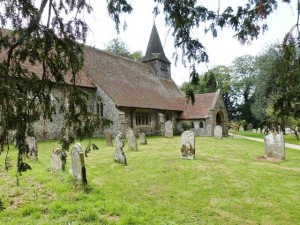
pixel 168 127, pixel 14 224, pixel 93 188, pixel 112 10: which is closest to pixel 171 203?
pixel 93 188

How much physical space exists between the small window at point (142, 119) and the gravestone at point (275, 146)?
12.9 metres

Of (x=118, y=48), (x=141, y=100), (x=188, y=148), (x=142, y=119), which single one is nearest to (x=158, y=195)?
(x=188, y=148)

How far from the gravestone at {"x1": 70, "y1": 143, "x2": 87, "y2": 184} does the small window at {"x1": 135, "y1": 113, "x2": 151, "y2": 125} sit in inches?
606

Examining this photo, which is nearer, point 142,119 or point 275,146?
point 275,146

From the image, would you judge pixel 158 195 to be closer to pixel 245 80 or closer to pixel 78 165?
pixel 78 165

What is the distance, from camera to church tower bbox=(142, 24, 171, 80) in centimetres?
3056

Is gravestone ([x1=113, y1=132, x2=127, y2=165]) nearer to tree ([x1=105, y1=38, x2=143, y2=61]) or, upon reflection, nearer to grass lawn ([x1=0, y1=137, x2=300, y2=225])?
grass lawn ([x1=0, y1=137, x2=300, y2=225])

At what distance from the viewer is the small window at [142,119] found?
882 inches

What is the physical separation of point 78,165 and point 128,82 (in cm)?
1727

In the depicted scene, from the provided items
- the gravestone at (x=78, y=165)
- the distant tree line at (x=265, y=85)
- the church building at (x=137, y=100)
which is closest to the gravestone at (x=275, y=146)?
the distant tree line at (x=265, y=85)

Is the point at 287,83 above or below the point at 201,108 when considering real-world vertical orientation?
below

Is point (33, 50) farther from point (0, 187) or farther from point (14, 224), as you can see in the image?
point (0, 187)

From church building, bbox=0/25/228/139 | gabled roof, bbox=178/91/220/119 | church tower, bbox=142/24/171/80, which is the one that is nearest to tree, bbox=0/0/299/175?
church building, bbox=0/25/228/139

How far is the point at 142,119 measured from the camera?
22953mm
